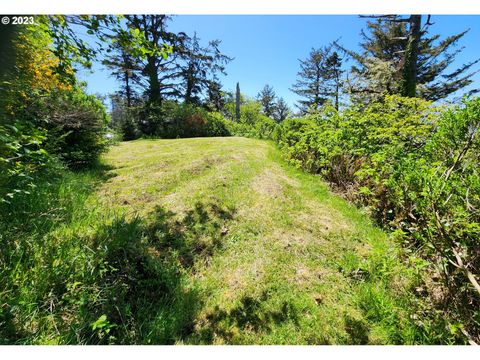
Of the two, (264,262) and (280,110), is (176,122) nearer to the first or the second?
(264,262)

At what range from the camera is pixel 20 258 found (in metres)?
2.02

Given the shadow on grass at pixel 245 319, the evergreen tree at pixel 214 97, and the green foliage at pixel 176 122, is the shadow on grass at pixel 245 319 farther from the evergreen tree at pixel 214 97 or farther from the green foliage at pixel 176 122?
the evergreen tree at pixel 214 97

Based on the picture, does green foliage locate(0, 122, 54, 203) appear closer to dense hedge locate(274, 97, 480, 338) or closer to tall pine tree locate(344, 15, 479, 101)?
dense hedge locate(274, 97, 480, 338)

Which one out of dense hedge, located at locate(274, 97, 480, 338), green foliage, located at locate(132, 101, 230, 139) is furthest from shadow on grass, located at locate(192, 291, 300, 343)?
green foliage, located at locate(132, 101, 230, 139)

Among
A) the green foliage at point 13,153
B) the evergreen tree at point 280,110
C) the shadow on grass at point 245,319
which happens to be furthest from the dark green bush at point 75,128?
the evergreen tree at point 280,110

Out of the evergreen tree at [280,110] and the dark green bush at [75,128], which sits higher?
the evergreen tree at [280,110]

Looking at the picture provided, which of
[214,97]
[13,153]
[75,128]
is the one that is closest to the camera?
[13,153]

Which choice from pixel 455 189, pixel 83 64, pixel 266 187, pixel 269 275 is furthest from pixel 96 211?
pixel 455 189

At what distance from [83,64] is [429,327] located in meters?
5.58

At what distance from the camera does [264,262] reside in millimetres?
2961

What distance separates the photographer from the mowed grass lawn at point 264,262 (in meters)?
2.06

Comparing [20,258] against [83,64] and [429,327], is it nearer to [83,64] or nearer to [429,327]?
[83,64]

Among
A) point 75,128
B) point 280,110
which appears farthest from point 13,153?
point 280,110

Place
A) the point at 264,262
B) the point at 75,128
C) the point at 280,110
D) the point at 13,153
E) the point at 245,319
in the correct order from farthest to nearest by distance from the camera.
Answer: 1. the point at 280,110
2. the point at 75,128
3. the point at 264,262
4. the point at 13,153
5. the point at 245,319
